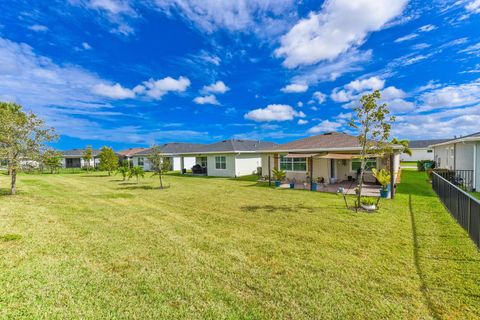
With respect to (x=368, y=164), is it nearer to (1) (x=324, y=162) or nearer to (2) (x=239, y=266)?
(1) (x=324, y=162)

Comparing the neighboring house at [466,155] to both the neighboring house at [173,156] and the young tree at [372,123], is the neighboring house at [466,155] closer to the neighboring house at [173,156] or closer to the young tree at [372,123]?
the young tree at [372,123]

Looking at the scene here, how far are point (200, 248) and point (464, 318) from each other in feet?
17.2

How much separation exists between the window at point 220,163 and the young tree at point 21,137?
1685cm

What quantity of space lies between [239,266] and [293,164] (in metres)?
16.5

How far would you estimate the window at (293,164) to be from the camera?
65.6 ft

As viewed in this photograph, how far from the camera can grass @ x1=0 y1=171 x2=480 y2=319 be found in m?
3.64

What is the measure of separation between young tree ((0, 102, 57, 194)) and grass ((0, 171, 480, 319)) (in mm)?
5802

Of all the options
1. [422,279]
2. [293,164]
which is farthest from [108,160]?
[422,279]

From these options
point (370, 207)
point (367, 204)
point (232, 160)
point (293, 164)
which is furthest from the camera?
point (232, 160)

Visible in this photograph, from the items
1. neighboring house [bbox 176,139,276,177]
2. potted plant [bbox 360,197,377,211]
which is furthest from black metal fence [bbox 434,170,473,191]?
neighboring house [bbox 176,139,276,177]

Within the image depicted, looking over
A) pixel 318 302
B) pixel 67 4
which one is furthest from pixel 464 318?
pixel 67 4

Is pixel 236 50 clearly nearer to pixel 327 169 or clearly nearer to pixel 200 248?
pixel 327 169

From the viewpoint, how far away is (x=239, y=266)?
500cm

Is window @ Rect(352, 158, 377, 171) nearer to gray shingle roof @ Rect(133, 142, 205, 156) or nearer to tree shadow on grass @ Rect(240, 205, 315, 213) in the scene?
tree shadow on grass @ Rect(240, 205, 315, 213)
